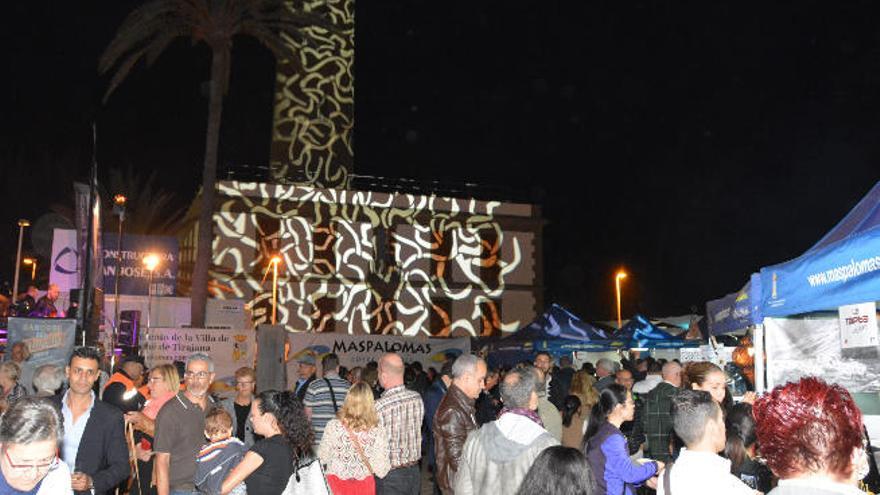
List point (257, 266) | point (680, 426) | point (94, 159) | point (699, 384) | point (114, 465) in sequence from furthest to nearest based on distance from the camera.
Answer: point (257, 266), point (94, 159), point (699, 384), point (114, 465), point (680, 426)

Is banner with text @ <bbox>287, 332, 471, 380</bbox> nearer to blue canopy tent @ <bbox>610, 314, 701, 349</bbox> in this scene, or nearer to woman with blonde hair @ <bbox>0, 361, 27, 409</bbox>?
blue canopy tent @ <bbox>610, 314, 701, 349</bbox>

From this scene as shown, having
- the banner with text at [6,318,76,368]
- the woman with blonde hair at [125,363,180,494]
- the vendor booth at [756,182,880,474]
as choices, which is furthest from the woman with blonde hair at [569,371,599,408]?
the banner with text at [6,318,76,368]

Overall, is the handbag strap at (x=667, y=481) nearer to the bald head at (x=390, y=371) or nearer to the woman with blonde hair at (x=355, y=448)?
the woman with blonde hair at (x=355, y=448)

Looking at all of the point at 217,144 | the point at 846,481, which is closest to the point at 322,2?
the point at 217,144

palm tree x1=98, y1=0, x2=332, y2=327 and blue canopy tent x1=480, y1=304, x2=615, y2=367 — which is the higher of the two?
palm tree x1=98, y1=0, x2=332, y2=327

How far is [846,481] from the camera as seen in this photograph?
7.63ft

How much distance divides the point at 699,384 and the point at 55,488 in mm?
4598

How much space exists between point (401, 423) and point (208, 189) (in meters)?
18.3

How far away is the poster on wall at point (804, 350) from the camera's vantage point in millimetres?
7770

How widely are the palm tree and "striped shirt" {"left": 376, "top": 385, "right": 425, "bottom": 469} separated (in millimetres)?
16799

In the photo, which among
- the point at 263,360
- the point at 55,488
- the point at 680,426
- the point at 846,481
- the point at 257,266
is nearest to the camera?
→ the point at 846,481

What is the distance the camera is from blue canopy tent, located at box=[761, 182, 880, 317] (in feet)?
19.4

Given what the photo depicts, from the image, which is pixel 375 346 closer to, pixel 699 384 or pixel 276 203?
pixel 276 203

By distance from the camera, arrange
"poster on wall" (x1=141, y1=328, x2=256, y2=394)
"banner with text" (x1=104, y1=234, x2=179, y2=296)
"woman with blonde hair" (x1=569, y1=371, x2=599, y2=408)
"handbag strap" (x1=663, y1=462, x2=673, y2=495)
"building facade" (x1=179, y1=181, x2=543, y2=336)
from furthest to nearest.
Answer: "building facade" (x1=179, y1=181, x2=543, y2=336)
"banner with text" (x1=104, y1=234, x2=179, y2=296)
"poster on wall" (x1=141, y1=328, x2=256, y2=394)
"woman with blonde hair" (x1=569, y1=371, x2=599, y2=408)
"handbag strap" (x1=663, y1=462, x2=673, y2=495)
